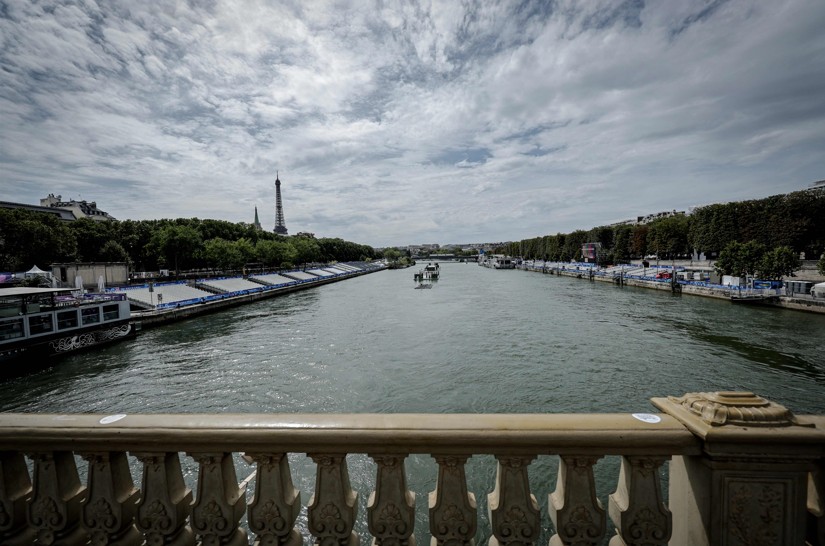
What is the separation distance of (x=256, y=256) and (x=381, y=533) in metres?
87.1

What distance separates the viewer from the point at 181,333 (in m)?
28.8

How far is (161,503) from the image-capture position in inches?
86.0

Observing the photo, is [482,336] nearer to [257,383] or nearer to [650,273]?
[257,383]

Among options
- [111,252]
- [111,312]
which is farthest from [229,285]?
[111,312]

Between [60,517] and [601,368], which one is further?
[601,368]

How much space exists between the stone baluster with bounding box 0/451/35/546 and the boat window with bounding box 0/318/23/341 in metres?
26.2

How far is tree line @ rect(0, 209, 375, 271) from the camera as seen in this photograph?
145ft

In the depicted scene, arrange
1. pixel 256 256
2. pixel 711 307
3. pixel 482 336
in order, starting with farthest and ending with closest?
pixel 256 256 < pixel 711 307 < pixel 482 336

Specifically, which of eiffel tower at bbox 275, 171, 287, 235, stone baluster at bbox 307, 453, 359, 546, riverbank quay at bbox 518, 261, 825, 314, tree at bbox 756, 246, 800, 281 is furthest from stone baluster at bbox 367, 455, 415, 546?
eiffel tower at bbox 275, 171, 287, 235

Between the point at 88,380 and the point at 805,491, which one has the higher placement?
the point at 805,491

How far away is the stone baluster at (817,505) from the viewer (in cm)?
196

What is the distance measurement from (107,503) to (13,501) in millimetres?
597

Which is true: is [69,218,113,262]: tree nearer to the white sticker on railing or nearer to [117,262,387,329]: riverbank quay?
[117,262,387,329]: riverbank quay

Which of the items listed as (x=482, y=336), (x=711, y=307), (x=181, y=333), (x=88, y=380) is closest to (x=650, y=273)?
(x=711, y=307)
